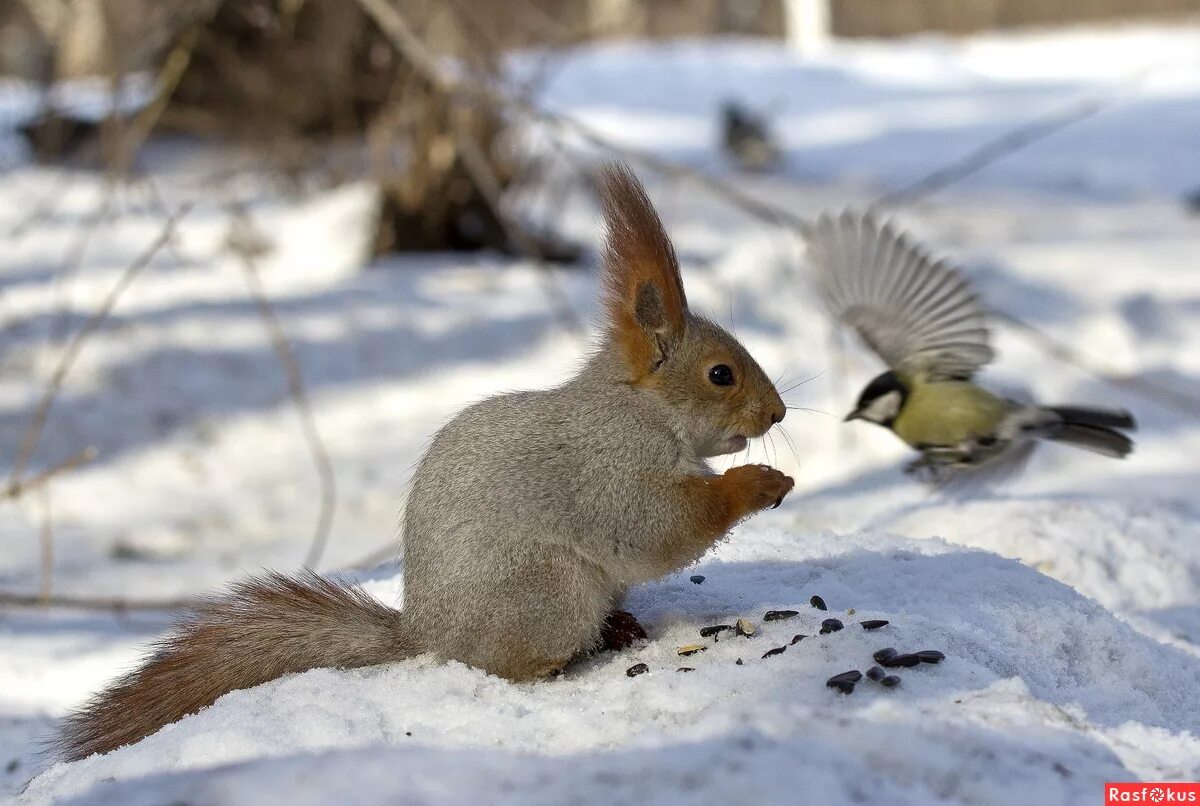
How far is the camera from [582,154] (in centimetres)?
1145

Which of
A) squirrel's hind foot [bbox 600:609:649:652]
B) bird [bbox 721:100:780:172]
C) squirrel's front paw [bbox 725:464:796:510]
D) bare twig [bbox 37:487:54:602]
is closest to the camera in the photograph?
squirrel's front paw [bbox 725:464:796:510]

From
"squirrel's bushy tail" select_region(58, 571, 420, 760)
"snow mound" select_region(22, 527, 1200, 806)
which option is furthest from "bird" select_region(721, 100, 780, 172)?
"squirrel's bushy tail" select_region(58, 571, 420, 760)

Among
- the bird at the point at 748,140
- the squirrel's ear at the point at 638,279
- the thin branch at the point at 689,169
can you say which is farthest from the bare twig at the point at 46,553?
the bird at the point at 748,140

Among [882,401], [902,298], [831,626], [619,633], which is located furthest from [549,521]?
[902,298]

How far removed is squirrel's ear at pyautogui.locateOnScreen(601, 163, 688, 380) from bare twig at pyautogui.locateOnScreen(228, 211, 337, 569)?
1638 mm

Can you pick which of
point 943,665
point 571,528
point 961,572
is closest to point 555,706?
point 571,528

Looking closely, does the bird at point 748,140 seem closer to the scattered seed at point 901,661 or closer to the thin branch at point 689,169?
the thin branch at point 689,169

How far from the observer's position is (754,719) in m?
1.95

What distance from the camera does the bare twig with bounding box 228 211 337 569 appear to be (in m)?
4.05

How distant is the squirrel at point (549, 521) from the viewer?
234 cm

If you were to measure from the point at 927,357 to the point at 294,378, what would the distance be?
1895 millimetres

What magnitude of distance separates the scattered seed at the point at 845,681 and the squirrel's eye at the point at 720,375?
621 mm

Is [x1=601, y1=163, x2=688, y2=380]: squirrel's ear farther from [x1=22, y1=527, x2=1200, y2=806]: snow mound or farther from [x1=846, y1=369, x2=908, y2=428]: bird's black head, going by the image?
[x1=846, y1=369, x2=908, y2=428]: bird's black head

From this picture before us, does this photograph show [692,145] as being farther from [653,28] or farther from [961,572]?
[961,572]
